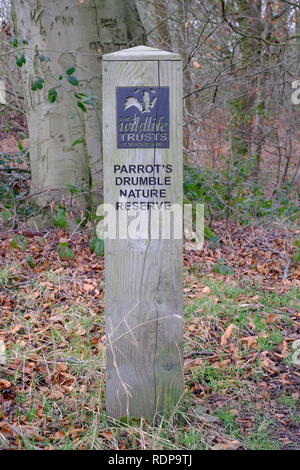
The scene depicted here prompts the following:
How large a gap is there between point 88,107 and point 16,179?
1551 millimetres

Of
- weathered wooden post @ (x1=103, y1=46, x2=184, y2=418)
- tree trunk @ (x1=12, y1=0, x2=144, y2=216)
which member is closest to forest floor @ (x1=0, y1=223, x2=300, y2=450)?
weathered wooden post @ (x1=103, y1=46, x2=184, y2=418)

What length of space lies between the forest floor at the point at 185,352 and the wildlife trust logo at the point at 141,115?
5.13 ft

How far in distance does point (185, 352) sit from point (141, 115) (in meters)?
1.91

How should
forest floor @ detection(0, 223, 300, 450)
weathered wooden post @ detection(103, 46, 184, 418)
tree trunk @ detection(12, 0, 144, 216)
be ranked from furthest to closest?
1. tree trunk @ detection(12, 0, 144, 216)
2. forest floor @ detection(0, 223, 300, 450)
3. weathered wooden post @ detection(103, 46, 184, 418)

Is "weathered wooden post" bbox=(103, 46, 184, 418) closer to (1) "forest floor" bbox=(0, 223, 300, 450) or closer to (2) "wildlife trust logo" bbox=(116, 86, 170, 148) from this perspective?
(2) "wildlife trust logo" bbox=(116, 86, 170, 148)

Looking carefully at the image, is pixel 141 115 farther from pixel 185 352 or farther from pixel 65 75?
pixel 65 75

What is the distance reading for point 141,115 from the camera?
2.83 meters

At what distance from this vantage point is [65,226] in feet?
19.7

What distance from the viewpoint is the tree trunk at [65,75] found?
234 inches

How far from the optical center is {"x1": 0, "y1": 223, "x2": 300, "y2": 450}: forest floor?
310 cm

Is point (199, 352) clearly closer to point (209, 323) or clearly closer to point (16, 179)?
point (209, 323)

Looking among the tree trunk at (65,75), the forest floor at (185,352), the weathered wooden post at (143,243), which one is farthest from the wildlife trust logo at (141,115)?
the tree trunk at (65,75)

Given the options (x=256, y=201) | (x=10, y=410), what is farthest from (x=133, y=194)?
(x=256, y=201)

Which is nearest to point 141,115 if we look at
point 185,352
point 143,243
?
point 143,243
